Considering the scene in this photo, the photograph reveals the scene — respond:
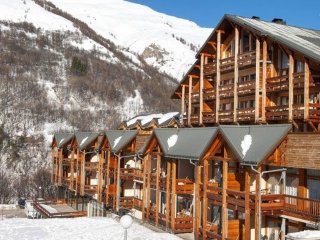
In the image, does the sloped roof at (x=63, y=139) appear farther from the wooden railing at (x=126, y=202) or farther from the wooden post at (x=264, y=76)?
the wooden post at (x=264, y=76)

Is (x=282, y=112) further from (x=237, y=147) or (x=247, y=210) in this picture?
(x=247, y=210)

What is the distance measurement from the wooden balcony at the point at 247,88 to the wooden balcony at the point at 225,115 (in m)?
1.62

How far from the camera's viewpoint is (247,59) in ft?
91.2

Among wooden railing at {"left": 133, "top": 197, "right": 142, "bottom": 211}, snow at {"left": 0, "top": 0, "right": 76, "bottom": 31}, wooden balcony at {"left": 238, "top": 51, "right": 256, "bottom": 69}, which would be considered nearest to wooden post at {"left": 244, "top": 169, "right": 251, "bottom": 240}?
wooden balcony at {"left": 238, "top": 51, "right": 256, "bottom": 69}

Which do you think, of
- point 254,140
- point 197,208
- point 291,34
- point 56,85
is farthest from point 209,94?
point 56,85

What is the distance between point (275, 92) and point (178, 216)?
9083 mm

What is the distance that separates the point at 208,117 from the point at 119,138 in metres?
7.61

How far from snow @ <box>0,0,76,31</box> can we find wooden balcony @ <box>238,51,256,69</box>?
13421 centimetres

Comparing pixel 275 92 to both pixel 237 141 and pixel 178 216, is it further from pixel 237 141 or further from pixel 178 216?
pixel 178 216

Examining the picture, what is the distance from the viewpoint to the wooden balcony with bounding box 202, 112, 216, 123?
31.3m

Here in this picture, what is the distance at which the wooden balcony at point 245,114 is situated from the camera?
27183 mm

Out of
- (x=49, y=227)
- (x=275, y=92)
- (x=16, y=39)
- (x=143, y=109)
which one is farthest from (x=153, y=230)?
(x=16, y=39)

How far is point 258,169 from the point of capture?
65.0ft

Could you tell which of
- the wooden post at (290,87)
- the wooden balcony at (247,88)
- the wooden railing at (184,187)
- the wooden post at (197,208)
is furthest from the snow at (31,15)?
the wooden post at (290,87)
